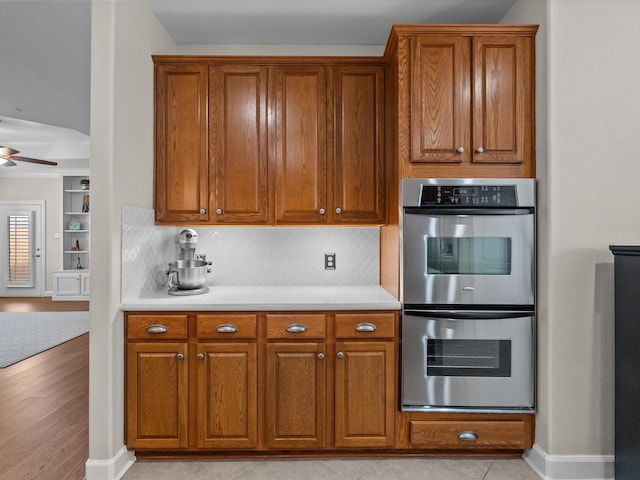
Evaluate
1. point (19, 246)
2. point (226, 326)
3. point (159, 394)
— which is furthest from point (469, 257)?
point (19, 246)

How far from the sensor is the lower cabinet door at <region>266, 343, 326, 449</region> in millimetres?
2164

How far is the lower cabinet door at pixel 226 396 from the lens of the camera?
215 centimetres

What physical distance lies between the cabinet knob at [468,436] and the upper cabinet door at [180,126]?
2.17 meters

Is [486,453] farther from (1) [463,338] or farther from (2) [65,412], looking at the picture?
(2) [65,412]

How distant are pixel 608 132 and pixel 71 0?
3236 mm

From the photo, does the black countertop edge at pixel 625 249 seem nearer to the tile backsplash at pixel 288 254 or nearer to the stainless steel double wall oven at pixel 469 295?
the stainless steel double wall oven at pixel 469 295

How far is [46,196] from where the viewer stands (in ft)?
27.1

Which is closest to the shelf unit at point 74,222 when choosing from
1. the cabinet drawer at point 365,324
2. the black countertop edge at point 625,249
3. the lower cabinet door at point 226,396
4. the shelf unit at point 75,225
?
the shelf unit at point 75,225

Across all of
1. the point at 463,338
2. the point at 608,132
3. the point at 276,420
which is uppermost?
the point at 608,132

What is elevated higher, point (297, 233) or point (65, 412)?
point (297, 233)

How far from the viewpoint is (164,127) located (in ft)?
8.16

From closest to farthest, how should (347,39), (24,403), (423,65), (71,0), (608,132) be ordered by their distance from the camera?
(608,132)
(423,65)
(71,0)
(347,39)
(24,403)

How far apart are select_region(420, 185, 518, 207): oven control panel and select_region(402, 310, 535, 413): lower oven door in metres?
0.61

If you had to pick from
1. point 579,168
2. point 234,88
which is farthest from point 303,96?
point 579,168
